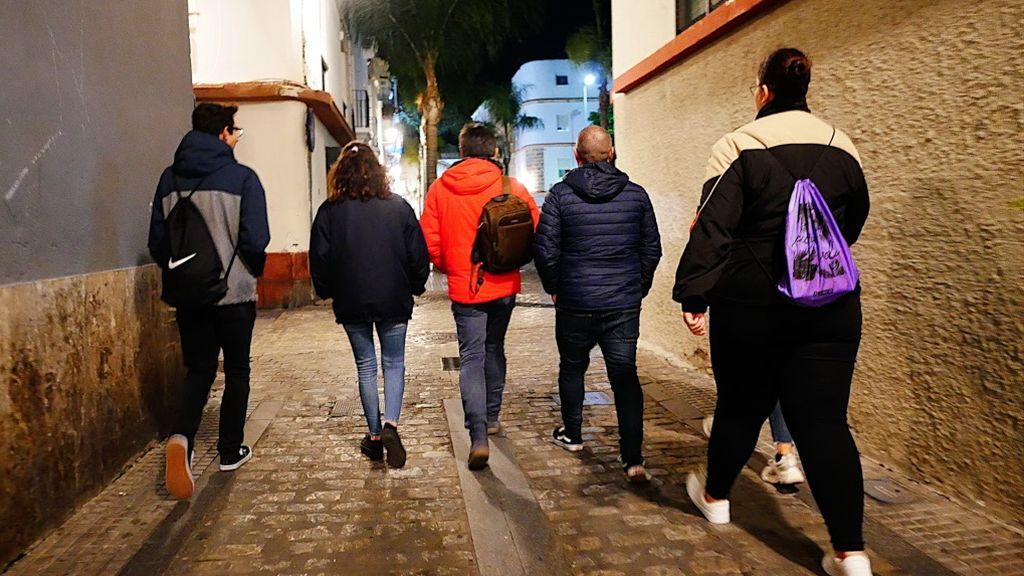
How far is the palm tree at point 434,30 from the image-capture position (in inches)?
780

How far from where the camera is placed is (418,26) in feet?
67.3

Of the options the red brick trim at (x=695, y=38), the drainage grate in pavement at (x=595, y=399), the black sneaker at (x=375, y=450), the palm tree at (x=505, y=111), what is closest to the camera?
the black sneaker at (x=375, y=450)

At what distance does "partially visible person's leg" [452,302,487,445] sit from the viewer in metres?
4.14

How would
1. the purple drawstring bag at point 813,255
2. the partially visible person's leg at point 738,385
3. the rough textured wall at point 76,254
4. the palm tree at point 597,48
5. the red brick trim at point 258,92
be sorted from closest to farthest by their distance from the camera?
the purple drawstring bag at point 813,255 → the partially visible person's leg at point 738,385 → the rough textured wall at point 76,254 → the red brick trim at point 258,92 → the palm tree at point 597,48

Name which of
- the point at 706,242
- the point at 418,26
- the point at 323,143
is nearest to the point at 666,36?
the point at 706,242

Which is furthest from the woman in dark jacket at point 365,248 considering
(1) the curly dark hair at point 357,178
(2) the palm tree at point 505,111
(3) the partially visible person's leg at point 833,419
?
(2) the palm tree at point 505,111

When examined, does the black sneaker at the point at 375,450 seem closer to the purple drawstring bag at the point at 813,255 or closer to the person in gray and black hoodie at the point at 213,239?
the person in gray and black hoodie at the point at 213,239

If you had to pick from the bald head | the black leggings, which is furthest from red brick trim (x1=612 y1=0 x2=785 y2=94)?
the black leggings

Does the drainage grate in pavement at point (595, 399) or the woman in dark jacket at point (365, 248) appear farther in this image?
the drainage grate in pavement at point (595, 399)

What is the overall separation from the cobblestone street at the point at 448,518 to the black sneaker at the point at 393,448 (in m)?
0.07

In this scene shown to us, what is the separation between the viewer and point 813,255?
2.65 meters

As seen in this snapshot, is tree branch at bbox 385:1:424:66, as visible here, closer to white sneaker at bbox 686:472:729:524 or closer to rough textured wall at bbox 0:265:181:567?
rough textured wall at bbox 0:265:181:567

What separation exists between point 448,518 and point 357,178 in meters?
1.94

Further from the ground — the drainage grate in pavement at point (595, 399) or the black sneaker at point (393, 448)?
the black sneaker at point (393, 448)
